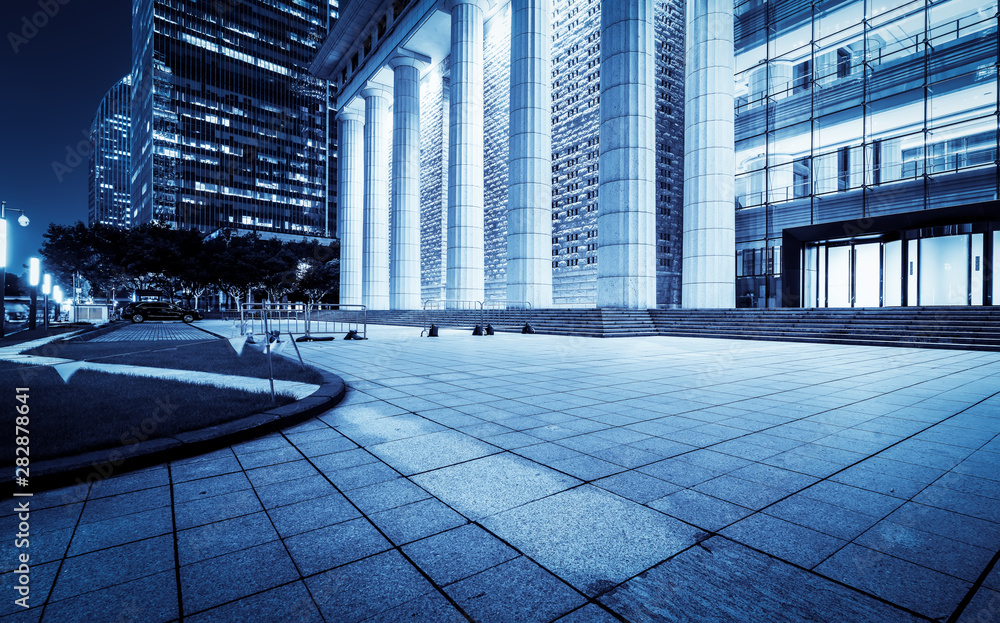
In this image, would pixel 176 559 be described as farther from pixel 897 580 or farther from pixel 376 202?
pixel 376 202

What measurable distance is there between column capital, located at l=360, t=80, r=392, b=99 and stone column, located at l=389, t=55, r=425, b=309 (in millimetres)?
4180

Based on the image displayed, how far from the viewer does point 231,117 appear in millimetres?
102438

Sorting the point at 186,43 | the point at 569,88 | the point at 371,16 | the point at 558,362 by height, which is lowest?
the point at 558,362

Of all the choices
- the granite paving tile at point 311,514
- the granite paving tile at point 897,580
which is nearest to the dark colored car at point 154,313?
the granite paving tile at point 311,514

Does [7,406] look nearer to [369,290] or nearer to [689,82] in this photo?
[689,82]

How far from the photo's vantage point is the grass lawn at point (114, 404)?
3.87 m

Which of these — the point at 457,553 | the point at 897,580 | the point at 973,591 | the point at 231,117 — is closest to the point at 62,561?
the point at 457,553

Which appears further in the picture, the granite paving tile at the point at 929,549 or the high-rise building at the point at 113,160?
the high-rise building at the point at 113,160

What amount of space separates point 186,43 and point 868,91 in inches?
4665

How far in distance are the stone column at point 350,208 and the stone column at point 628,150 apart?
2927 centimetres

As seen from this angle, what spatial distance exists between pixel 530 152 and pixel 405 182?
14716 mm

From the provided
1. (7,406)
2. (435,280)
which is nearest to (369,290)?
(435,280)

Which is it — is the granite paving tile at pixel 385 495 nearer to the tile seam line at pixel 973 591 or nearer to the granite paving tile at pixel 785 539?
the granite paving tile at pixel 785 539

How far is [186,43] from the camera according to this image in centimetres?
9719
